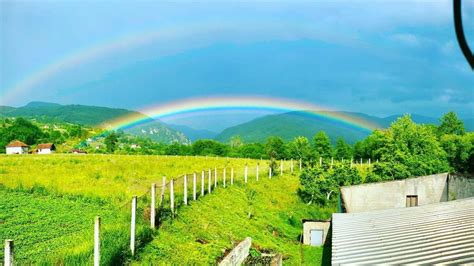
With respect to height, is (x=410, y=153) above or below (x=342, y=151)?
above

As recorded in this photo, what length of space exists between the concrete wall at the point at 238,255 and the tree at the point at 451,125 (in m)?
75.7

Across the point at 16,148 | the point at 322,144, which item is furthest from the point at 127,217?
the point at 16,148

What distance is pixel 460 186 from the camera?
24406 mm

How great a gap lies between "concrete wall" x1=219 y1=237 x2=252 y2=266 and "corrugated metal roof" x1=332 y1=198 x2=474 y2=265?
8.88ft

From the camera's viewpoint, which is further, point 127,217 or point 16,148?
point 16,148

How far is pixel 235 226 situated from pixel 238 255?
5512 mm

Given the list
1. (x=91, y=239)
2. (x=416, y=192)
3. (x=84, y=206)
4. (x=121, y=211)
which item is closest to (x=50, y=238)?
(x=91, y=239)

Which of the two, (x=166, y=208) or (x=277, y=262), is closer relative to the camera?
(x=277, y=262)

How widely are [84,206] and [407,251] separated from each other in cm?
1229

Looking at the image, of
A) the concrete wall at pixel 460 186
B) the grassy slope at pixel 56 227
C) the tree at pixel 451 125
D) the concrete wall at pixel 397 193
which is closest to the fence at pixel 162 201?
the grassy slope at pixel 56 227

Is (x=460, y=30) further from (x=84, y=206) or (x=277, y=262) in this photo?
(x=84, y=206)

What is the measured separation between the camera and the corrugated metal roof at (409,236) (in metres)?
8.62

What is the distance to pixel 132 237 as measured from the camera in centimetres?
1178

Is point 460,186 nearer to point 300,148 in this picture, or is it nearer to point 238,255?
point 238,255
